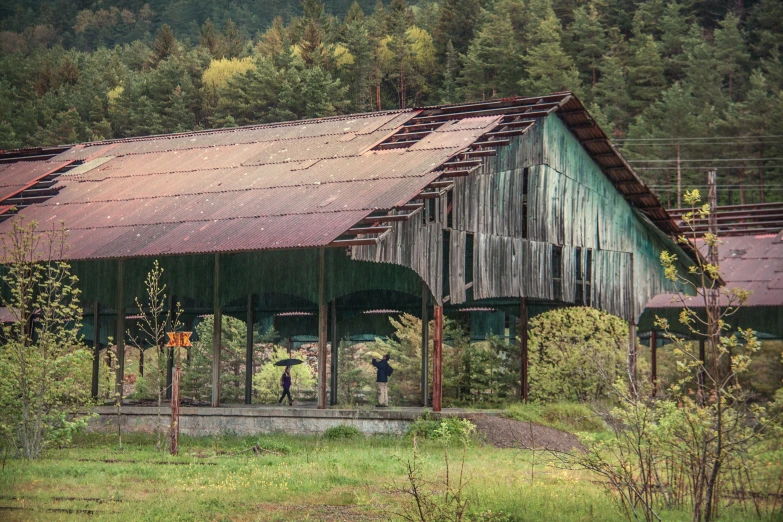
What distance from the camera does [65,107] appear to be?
105 m

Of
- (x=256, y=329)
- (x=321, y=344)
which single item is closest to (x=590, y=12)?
(x=256, y=329)

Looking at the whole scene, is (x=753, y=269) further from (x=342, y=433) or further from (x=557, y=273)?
(x=342, y=433)

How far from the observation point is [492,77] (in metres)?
93.4

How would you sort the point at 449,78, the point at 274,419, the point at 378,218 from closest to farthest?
the point at 378,218, the point at 274,419, the point at 449,78

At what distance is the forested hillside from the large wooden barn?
40.6m

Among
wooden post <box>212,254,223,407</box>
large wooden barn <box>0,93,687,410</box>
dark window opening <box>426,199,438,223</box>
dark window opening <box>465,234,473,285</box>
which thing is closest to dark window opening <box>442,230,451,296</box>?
large wooden barn <box>0,93,687,410</box>

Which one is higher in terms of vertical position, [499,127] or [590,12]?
[590,12]

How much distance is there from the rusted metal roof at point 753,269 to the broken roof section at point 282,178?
6.10 metres

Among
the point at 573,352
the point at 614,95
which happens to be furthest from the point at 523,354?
the point at 614,95

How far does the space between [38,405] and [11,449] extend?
1.37m

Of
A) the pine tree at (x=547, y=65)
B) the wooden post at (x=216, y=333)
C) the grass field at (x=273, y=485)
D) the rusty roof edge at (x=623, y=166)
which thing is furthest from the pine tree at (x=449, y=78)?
the grass field at (x=273, y=485)

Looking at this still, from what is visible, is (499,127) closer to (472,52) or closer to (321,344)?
(321,344)

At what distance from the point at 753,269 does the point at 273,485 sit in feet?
98.7

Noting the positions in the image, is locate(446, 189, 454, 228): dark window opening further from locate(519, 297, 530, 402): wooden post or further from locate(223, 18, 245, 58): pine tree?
locate(223, 18, 245, 58): pine tree
